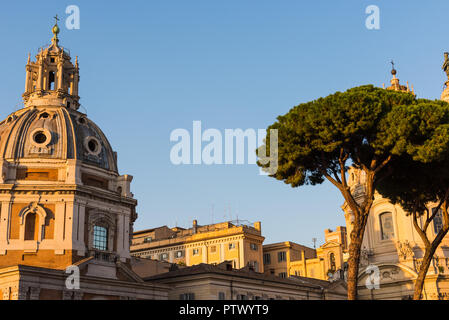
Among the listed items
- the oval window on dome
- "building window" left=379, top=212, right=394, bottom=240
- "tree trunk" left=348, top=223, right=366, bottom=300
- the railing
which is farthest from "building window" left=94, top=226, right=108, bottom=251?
"building window" left=379, top=212, right=394, bottom=240

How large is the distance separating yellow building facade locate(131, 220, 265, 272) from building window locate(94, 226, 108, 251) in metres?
26.8

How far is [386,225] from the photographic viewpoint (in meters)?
62.2

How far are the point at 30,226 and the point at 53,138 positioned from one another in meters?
7.68

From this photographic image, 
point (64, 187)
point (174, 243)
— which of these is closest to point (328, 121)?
point (64, 187)

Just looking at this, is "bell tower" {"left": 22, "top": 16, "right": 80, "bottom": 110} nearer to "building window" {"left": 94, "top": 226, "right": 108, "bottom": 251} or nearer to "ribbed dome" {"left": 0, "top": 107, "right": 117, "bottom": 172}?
"ribbed dome" {"left": 0, "top": 107, "right": 117, "bottom": 172}

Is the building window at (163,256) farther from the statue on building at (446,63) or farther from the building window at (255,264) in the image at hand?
the statue on building at (446,63)

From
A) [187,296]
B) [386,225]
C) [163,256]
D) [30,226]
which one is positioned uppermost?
[163,256]

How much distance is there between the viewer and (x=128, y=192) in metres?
52.4

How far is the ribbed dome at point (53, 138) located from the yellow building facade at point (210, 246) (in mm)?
25868

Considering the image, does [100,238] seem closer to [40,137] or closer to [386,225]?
[40,137]

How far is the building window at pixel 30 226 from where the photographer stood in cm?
4694

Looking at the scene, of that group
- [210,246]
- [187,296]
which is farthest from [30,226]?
[210,246]

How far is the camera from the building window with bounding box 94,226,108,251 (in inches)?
1927

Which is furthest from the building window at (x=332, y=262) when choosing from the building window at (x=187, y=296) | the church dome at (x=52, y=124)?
the church dome at (x=52, y=124)
